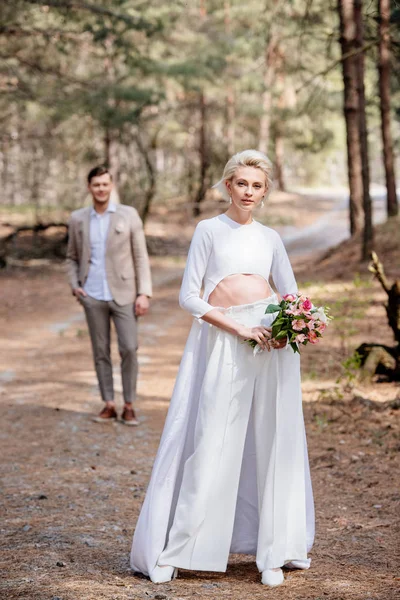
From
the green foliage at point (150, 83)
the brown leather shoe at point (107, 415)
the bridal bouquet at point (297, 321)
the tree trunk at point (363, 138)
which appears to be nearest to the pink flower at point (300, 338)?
the bridal bouquet at point (297, 321)

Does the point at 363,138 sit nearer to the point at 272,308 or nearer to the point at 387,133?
the point at 387,133

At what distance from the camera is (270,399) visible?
434 centimetres

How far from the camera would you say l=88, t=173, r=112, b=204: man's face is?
25.7 feet

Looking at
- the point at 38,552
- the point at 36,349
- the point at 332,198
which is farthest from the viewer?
the point at 332,198

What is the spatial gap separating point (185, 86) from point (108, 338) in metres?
26.3

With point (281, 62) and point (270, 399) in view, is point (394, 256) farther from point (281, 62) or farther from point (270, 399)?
point (281, 62)

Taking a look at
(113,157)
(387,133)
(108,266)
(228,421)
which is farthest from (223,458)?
(113,157)

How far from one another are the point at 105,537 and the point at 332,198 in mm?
48260

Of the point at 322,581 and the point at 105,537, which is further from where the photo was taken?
the point at 105,537

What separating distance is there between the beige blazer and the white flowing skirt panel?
12.2 feet

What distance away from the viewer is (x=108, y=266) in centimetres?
797

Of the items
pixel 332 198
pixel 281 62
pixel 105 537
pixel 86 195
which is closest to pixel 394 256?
pixel 105 537

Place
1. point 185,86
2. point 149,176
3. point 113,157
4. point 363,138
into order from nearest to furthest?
1. point 363,138
2. point 149,176
3. point 113,157
4. point 185,86

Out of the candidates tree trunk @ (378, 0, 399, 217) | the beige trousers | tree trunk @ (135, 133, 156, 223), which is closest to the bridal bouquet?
the beige trousers
